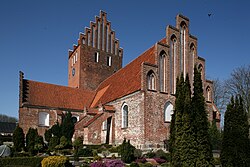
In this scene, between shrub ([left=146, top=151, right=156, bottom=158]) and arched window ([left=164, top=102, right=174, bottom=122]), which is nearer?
shrub ([left=146, top=151, right=156, bottom=158])

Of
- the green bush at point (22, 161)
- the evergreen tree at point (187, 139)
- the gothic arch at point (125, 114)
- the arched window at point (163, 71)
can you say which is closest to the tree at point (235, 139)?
the evergreen tree at point (187, 139)

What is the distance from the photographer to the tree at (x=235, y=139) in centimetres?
1293

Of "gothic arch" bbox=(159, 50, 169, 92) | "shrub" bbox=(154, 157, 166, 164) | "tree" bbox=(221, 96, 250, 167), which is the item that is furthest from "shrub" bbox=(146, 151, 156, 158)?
"tree" bbox=(221, 96, 250, 167)

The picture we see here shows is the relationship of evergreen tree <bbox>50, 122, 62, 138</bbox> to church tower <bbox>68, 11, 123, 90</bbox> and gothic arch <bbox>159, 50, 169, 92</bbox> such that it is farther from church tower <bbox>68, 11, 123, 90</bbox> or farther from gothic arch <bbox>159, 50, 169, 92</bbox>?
church tower <bbox>68, 11, 123, 90</bbox>

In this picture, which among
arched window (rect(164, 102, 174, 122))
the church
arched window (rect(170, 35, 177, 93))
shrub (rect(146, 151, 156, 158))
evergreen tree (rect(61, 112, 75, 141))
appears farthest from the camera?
evergreen tree (rect(61, 112, 75, 141))

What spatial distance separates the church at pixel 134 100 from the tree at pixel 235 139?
34.1 ft

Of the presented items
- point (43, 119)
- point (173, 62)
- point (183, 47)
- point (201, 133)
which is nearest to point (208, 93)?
point (183, 47)

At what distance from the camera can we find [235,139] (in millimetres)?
13312

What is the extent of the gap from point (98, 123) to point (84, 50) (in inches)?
632

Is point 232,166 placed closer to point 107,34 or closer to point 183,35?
point 183,35

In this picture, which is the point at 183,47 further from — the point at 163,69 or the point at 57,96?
the point at 57,96

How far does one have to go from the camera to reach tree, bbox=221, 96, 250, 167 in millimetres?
12930

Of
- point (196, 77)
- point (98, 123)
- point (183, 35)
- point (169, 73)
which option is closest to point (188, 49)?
point (183, 35)

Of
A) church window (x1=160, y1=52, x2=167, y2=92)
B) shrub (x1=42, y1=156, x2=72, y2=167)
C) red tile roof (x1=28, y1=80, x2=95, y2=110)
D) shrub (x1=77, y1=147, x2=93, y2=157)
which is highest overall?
church window (x1=160, y1=52, x2=167, y2=92)
